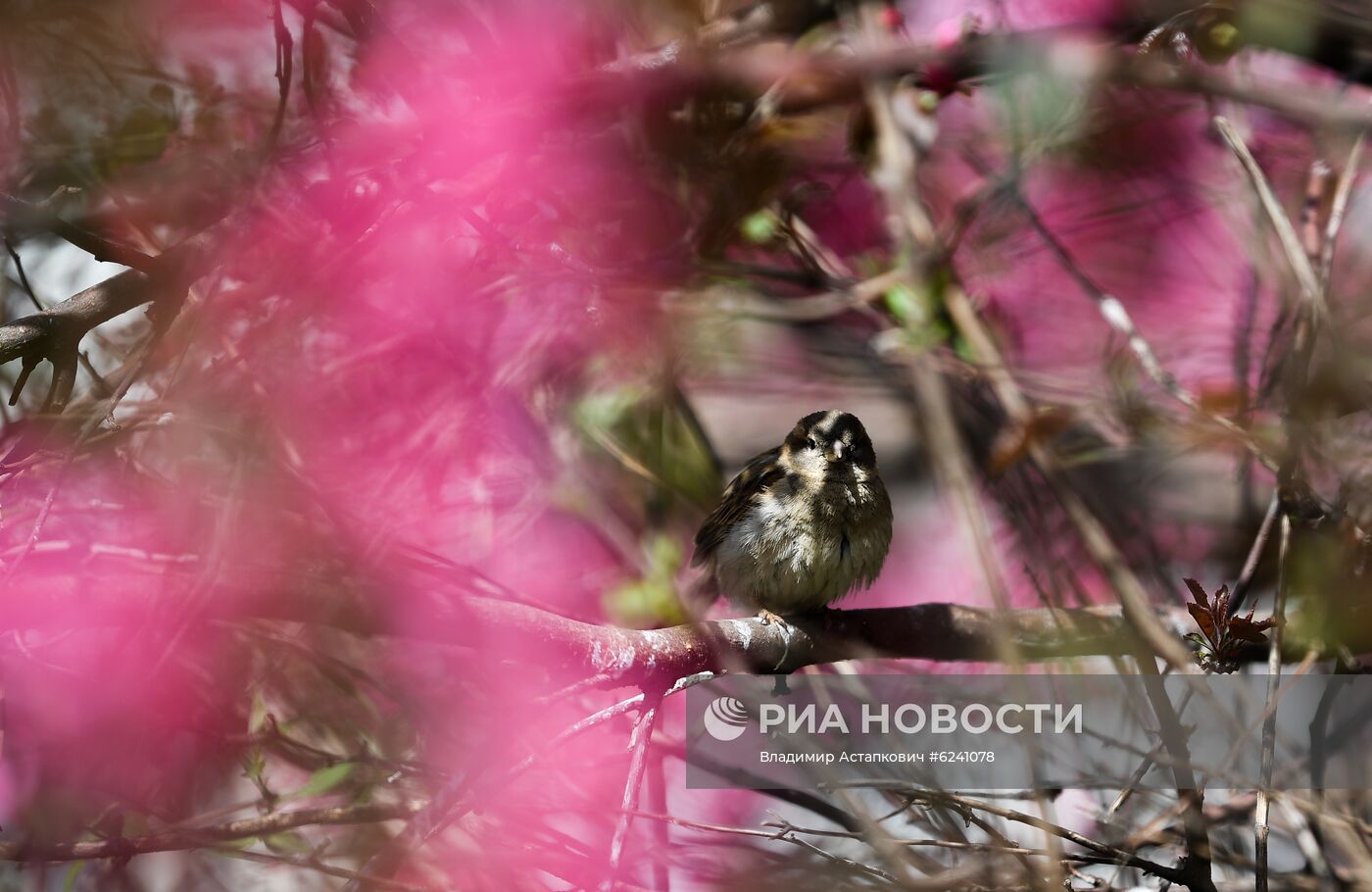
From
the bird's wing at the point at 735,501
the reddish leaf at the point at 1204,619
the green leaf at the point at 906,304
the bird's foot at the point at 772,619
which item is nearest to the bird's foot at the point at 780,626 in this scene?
the bird's foot at the point at 772,619

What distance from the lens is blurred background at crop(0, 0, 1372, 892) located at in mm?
1896

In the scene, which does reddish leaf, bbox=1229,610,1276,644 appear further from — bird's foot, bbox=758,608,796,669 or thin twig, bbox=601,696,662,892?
bird's foot, bbox=758,608,796,669

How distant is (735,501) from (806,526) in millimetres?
248

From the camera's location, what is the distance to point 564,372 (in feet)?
9.53

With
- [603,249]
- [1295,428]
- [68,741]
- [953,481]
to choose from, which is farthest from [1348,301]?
[68,741]

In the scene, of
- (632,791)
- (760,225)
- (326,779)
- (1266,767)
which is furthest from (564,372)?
(1266,767)

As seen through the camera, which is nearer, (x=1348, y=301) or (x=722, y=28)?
(x=1348, y=301)

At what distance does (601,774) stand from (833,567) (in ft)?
3.10

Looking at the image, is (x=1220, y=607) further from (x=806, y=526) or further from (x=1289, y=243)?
(x=806, y=526)

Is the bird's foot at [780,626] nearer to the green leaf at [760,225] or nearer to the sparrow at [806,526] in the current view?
the sparrow at [806,526]

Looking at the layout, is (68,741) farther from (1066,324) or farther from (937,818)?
(1066,324)

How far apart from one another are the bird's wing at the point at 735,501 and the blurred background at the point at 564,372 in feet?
0.37

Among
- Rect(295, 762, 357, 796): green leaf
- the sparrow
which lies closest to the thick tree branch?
the sparrow

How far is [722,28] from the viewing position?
2.91 metres
